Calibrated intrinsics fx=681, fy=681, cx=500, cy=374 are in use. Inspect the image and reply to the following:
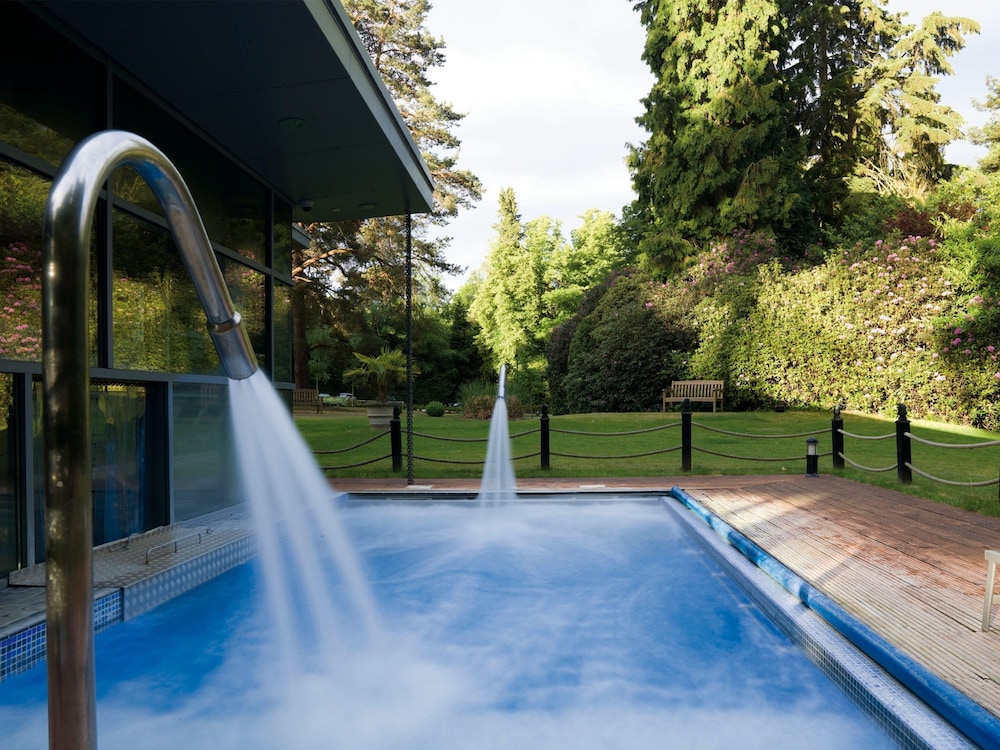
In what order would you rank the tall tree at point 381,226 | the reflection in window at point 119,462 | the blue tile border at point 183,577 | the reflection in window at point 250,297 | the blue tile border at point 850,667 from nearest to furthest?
the blue tile border at point 850,667 → the blue tile border at point 183,577 → the reflection in window at point 119,462 → the reflection in window at point 250,297 → the tall tree at point 381,226

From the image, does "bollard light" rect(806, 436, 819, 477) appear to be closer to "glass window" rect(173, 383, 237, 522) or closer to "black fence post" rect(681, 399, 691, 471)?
"black fence post" rect(681, 399, 691, 471)

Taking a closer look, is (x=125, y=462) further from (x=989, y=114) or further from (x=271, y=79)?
(x=989, y=114)

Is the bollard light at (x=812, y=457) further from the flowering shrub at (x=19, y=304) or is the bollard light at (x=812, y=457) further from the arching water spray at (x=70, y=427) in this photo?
the arching water spray at (x=70, y=427)

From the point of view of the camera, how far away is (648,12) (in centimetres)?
2055

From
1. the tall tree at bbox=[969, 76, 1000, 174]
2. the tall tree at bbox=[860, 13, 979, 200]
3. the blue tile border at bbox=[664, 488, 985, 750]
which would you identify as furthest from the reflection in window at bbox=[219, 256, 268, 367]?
the tall tree at bbox=[969, 76, 1000, 174]

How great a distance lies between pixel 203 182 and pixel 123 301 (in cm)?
170

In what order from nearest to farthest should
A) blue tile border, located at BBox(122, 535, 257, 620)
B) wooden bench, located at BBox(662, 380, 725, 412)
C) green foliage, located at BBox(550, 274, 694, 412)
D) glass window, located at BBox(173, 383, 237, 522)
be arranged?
blue tile border, located at BBox(122, 535, 257, 620)
glass window, located at BBox(173, 383, 237, 522)
wooden bench, located at BBox(662, 380, 725, 412)
green foliage, located at BBox(550, 274, 694, 412)

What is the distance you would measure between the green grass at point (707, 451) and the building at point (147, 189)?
370 cm

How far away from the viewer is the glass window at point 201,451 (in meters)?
5.73

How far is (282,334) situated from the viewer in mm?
7852

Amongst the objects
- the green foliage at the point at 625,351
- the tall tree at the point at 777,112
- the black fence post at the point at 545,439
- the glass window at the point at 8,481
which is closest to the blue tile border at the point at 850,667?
the glass window at the point at 8,481

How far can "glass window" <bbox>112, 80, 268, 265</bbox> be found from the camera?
5102mm

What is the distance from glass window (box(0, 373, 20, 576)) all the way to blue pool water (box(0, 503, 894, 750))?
2.41 ft

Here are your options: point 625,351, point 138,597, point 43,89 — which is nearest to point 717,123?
point 625,351
